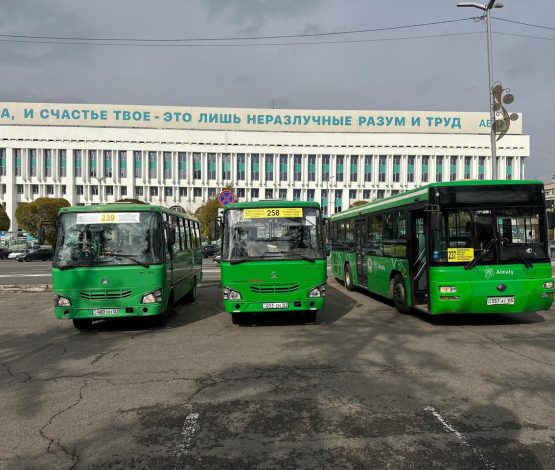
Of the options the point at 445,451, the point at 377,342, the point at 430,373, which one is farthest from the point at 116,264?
the point at 445,451

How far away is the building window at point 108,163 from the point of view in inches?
3228

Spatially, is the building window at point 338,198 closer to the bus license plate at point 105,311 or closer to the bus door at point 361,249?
the bus door at point 361,249

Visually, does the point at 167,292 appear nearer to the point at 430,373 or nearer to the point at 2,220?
the point at 430,373

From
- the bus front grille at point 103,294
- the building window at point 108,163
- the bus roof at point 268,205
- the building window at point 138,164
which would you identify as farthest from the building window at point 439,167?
the bus front grille at point 103,294

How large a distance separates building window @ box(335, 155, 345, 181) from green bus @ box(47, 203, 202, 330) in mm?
77376

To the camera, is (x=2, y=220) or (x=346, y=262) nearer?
(x=346, y=262)

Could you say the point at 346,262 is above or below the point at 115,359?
above

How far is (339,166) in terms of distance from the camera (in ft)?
281

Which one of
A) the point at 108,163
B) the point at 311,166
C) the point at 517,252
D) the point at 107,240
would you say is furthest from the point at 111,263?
the point at 108,163

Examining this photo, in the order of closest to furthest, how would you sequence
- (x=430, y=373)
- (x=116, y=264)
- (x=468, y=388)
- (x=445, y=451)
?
(x=445, y=451) < (x=468, y=388) < (x=430, y=373) < (x=116, y=264)

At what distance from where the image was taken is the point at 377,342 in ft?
26.6

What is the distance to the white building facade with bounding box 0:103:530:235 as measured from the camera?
265ft

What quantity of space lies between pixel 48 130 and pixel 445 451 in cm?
8817

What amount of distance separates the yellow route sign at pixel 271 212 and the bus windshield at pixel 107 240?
1.88 m
